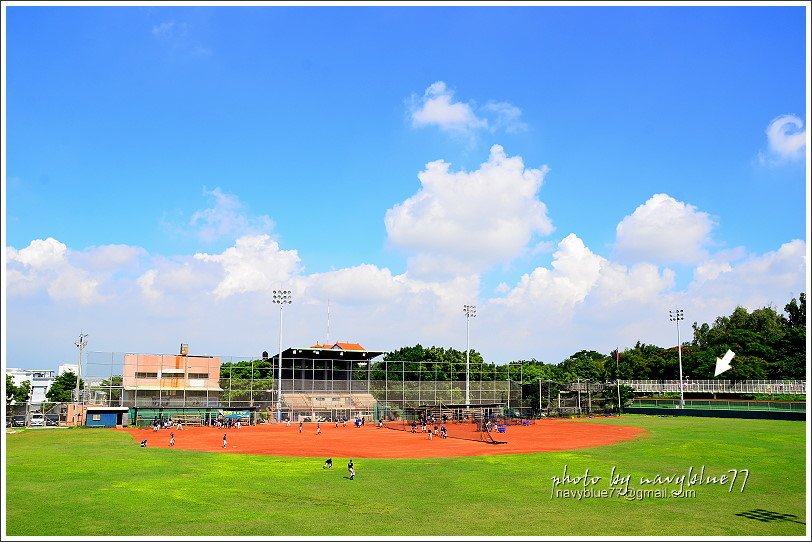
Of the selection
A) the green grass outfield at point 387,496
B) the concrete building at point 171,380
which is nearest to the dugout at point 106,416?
the concrete building at point 171,380

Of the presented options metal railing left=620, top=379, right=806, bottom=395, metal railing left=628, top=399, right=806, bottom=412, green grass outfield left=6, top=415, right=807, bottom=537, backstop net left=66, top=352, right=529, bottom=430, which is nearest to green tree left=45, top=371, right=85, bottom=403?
backstop net left=66, top=352, right=529, bottom=430

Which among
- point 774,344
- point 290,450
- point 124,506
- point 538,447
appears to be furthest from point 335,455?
point 774,344

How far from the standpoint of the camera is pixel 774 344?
135m

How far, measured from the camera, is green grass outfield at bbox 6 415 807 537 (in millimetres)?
25609

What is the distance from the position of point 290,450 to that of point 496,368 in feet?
253

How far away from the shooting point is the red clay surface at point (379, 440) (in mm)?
54125

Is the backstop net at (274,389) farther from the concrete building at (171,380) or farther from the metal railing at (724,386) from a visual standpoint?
the metal railing at (724,386)

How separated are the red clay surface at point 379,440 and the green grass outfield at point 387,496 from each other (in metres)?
4.46

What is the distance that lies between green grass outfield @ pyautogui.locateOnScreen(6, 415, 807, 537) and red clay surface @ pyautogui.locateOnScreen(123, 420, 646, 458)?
446cm

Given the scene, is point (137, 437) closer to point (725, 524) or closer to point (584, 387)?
point (725, 524)

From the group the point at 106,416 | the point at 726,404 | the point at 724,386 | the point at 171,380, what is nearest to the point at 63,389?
the point at 171,380

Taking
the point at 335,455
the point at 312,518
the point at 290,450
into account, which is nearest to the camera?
the point at 312,518

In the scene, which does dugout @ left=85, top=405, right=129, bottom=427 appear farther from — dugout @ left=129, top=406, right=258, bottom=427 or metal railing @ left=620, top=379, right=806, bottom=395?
metal railing @ left=620, top=379, right=806, bottom=395

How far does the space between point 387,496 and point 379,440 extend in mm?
33118
